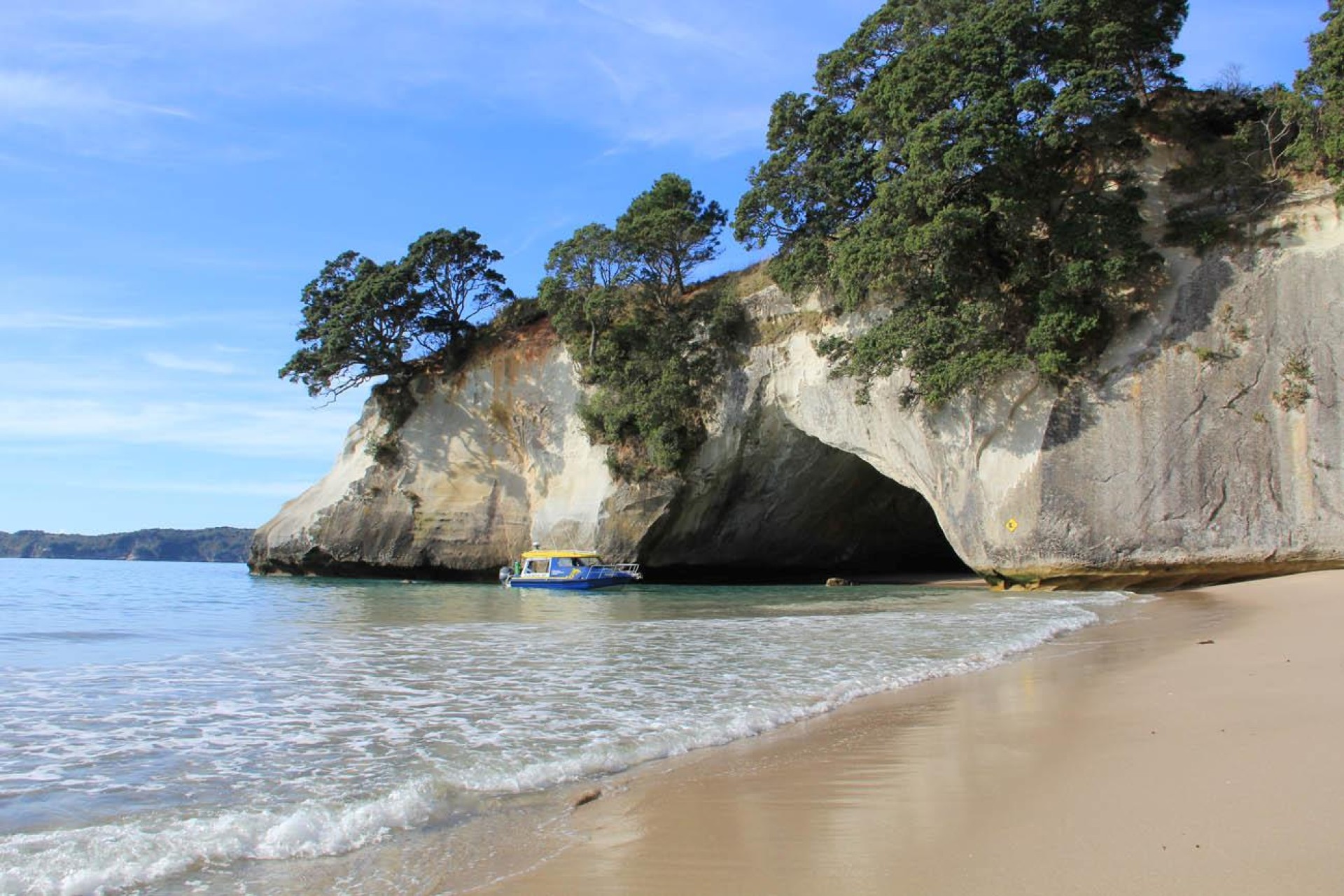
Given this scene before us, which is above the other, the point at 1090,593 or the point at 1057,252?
the point at 1057,252

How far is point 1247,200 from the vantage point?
62.8 ft

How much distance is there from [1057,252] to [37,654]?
66.1 ft

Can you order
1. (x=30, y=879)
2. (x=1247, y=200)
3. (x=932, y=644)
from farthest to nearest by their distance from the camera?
(x=1247, y=200) → (x=932, y=644) → (x=30, y=879)

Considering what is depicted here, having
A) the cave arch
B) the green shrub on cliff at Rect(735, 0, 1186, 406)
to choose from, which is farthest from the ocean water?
the cave arch

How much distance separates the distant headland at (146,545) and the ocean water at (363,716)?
105 metres

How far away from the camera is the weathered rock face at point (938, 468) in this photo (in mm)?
17766

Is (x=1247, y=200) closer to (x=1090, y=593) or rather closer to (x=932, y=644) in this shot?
(x=1090, y=593)

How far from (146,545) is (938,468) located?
373ft

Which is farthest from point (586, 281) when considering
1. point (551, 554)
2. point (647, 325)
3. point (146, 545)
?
point (146, 545)

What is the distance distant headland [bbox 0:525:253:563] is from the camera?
109500 mm

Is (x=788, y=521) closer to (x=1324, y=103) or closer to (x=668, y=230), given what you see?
(x=668, y=230)

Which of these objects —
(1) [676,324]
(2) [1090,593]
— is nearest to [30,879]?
(2) [1090,593]

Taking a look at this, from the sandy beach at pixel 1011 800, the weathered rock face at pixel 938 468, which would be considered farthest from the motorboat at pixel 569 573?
the sandy beach at pixel 1011 800

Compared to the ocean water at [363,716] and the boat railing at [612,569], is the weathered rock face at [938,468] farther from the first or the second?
the ocean water at [363,716]
